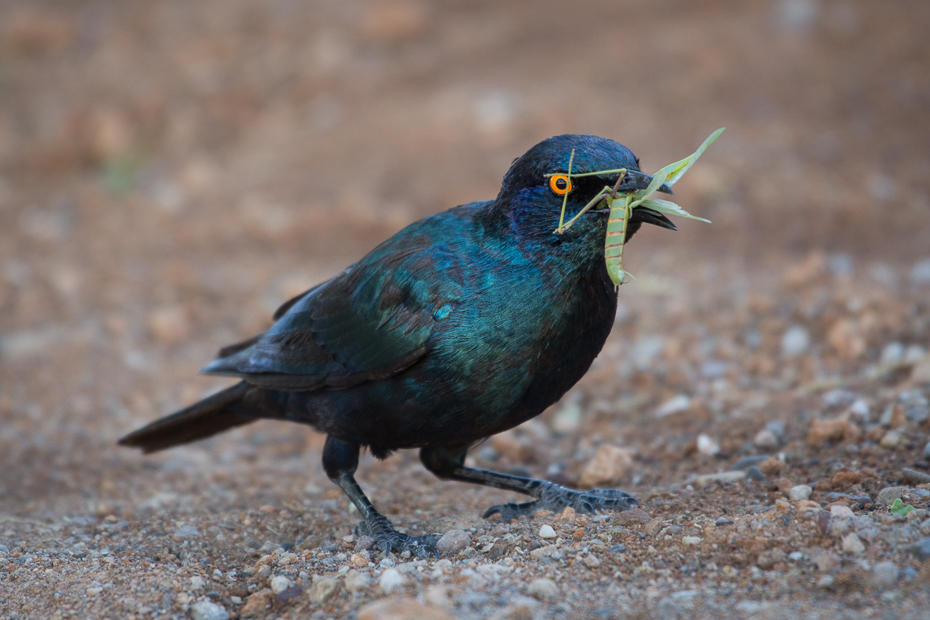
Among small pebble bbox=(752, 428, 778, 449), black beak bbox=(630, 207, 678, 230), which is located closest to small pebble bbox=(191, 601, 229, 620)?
black beak bbox=(630, 207, 678, 230)

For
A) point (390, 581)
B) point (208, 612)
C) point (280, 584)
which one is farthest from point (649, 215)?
point (208, 612)

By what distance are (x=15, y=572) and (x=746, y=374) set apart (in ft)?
12.6

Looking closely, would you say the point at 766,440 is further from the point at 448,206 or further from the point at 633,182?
the point at 448,206

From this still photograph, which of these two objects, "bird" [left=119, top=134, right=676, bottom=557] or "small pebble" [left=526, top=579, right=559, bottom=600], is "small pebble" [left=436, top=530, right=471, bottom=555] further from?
"small pebble" [left=526, top=579, right=559, bottom=600]

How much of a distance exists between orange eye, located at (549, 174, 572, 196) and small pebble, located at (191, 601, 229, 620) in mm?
1862

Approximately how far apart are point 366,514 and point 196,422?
1.26 meters

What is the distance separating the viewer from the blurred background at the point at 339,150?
249 inches

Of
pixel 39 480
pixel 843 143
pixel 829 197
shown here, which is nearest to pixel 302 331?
pixel 39 480

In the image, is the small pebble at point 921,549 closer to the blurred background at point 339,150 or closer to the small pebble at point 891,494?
the small pebble at point 891,494

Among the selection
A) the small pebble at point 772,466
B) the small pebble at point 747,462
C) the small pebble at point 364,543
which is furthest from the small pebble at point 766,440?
the small pebble at point 364,543

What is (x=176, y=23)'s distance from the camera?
35.6 feet

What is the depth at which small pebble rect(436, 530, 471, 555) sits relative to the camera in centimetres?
341

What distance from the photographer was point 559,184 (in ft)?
10.8

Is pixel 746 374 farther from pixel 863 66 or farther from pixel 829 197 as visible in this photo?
pixel 863 66
